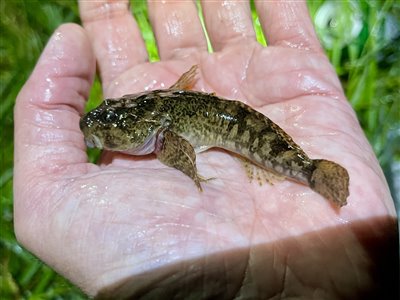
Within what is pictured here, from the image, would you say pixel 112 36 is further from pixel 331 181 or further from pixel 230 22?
pixel 331 181

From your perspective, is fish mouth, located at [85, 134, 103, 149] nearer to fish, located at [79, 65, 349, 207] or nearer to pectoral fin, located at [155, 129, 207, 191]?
fish, located at [79, 65, 349, 207]

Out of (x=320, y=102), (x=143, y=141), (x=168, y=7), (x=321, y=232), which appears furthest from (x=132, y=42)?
(x=321, y=232)

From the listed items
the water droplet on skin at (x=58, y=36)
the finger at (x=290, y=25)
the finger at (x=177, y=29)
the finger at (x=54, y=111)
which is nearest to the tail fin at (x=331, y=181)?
the finger at (x=290, y=25)

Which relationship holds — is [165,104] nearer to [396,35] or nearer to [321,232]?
[321,232]

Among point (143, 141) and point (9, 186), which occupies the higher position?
point (143, 141)

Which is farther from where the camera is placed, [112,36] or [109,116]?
[112,36]

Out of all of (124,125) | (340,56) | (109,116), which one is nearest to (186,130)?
(124,125)
